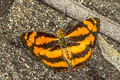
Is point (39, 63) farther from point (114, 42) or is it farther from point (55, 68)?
point (114, 42)

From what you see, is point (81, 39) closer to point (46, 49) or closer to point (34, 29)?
point (46, 49)

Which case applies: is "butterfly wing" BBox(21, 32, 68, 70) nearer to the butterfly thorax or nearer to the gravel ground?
the butterfly thorax

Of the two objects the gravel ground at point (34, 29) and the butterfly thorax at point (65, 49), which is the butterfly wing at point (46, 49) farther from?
the gravel ground at point (34, 29)

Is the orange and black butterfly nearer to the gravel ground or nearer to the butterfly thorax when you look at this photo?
the butterfly thorax

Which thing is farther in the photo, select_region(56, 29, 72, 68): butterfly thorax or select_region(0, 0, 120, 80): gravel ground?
select_region(0, 0, 120, 80): gravel ground

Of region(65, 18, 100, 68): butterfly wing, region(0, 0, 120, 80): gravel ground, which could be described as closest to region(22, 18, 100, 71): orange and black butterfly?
region(65, 18, 100, 68): butterfly wing

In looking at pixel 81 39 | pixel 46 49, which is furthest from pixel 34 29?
pixel 81 39

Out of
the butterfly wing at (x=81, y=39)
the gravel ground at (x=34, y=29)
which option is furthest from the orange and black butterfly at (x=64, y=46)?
the gravel ground at (x=34, y=29)
